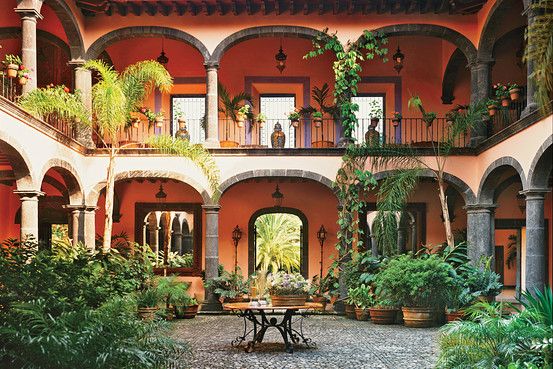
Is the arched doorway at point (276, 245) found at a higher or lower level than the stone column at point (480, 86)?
lower

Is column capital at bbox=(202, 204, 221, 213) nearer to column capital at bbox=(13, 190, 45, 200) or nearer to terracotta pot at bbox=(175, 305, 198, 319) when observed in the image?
terracotta pot at bbox=(175, 305, 198, 319)

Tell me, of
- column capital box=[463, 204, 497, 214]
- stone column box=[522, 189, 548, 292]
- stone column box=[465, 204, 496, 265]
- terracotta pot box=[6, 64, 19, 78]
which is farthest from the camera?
column capital box=[463, 204, 497, 214]

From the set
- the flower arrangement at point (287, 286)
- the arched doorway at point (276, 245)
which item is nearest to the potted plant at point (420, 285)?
the flower arrangement at point (287, 286)

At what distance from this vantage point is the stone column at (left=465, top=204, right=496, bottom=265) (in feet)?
48.8

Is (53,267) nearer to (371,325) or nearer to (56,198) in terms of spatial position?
(371,325)

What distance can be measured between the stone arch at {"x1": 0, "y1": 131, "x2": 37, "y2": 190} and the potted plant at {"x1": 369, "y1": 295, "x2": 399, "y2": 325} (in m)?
6.98

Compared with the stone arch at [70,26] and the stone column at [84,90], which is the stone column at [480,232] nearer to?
the stone column at [84,90]

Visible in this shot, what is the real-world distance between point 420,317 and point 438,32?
22.3 ft

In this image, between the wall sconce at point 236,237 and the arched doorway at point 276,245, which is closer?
the wall sconce at point 236,237

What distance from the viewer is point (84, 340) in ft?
20.0

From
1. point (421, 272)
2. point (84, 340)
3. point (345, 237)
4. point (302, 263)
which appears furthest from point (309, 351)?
point (302, 263)

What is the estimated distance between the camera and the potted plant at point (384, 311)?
44.1ft

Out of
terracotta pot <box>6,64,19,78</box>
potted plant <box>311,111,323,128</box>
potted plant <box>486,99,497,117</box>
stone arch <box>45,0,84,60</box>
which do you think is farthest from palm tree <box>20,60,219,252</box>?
potted plant <box>486,99,497,117</box>

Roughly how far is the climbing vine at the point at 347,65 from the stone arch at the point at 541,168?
186 inches
